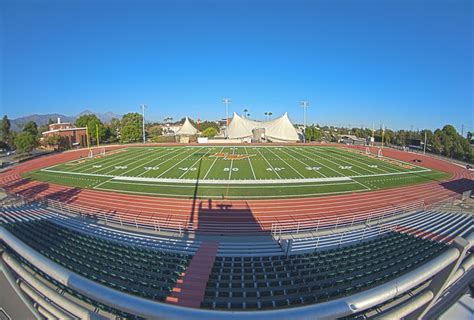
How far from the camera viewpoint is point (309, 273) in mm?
6773

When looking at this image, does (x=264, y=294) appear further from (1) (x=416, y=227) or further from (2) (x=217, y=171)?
(2) (x=217, y=171)

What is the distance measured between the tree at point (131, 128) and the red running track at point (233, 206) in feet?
149

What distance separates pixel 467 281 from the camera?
15.2 feet

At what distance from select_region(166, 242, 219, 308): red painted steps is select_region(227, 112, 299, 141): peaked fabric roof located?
67.0m

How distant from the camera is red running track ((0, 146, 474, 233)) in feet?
47.1

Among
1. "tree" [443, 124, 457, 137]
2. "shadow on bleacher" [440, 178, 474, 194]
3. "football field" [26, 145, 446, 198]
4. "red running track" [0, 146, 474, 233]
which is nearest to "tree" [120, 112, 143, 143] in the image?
"football field" [26, 145, 446, 198]

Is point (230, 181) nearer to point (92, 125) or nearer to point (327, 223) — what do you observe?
point (327, 223)

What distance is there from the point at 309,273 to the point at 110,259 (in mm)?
5877

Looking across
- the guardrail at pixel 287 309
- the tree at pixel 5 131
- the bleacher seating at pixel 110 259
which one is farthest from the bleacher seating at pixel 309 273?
the tree at pixel 5 131

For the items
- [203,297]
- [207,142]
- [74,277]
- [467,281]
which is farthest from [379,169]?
[207,142]

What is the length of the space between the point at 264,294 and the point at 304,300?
0.99m

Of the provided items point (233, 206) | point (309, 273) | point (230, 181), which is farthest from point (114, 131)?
point (309, 273)

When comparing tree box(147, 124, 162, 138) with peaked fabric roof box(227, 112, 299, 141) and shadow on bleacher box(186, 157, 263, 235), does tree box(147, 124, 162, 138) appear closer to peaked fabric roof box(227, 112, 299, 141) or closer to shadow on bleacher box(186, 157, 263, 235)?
peaked fabric roof box(227, 112, 299, 141)

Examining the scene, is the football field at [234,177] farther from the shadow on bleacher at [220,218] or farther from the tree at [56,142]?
the tree at [56,142]
